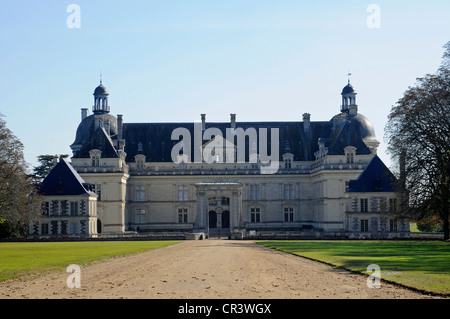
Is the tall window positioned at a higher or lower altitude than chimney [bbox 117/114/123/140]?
lower

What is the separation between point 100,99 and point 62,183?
20.7 metres

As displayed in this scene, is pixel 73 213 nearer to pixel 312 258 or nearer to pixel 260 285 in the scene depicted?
pixel 312 258

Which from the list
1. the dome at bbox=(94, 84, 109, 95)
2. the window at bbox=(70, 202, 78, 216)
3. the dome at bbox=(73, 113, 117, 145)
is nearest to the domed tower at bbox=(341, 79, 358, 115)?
the dome at bbox=(73, 113, 117, 145)

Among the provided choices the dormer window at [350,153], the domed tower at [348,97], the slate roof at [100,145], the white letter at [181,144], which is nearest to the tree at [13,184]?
Result: the slate roof at [100,145]

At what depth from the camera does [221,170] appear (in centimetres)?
8325

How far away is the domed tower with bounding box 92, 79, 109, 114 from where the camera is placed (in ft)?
282

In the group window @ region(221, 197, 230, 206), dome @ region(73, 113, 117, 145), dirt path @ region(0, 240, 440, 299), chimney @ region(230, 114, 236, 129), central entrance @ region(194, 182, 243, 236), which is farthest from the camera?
chimney @ region(230, 114, 236, 129)

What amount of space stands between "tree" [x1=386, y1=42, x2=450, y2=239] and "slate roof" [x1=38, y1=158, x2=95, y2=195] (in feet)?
106

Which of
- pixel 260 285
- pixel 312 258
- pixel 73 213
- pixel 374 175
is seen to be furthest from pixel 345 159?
pixel 260 285

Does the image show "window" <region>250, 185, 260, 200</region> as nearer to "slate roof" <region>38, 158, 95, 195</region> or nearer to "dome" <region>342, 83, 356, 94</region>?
"dome" <region>342, 83, 356, 94</region>

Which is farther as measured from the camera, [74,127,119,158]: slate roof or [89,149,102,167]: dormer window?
[74,127,119,158]: slate roof

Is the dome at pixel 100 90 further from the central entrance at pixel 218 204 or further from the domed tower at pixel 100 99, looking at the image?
the central entrance at pixel 218 204

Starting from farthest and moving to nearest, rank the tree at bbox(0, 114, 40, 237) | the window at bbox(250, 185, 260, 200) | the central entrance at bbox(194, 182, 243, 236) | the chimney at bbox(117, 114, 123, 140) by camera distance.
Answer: the chimney at bbox(117, 114, 123, 140), the window at bbox(250, 185, 260, 200), the central entrance at bbox(194, 182, 243, 236), the tree at bbox(0, 114, 40, 237)

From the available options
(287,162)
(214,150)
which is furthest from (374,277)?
(287,162)
